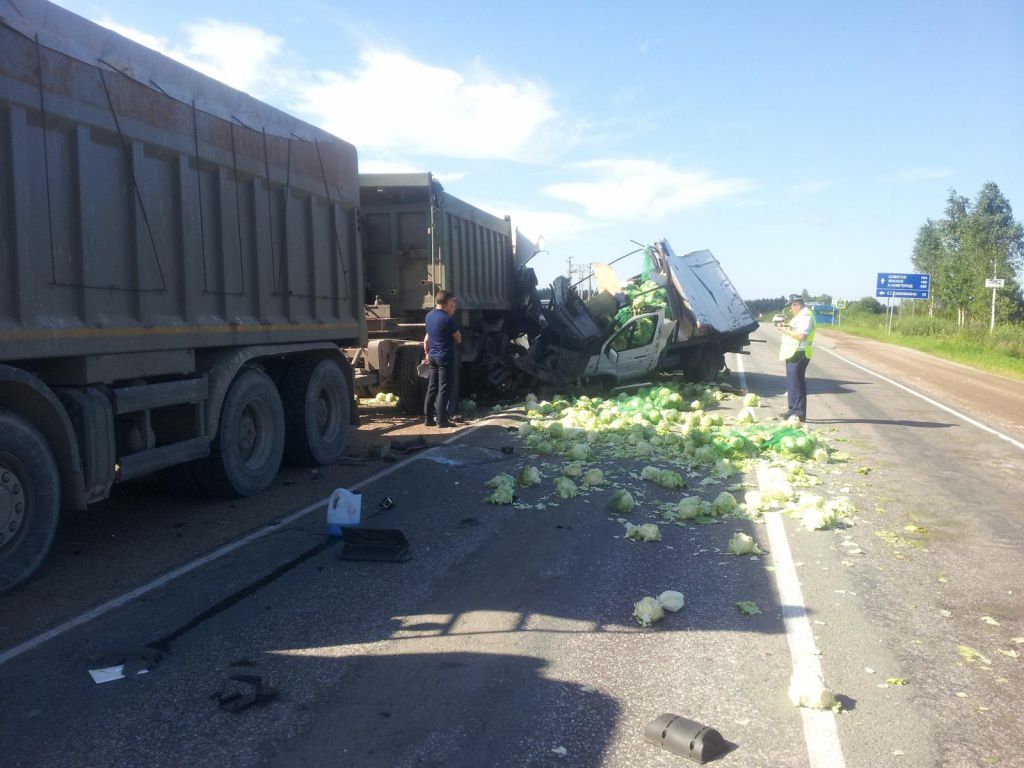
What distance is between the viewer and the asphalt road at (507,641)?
3.37 meters

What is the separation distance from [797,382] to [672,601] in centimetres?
804

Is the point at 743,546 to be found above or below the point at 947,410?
above

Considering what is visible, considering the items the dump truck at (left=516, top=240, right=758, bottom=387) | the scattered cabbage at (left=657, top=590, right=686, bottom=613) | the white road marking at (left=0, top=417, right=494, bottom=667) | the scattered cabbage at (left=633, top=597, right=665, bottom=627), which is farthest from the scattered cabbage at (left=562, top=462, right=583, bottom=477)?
the dump truck at (left=516, top=240, right=758, bottom=387)

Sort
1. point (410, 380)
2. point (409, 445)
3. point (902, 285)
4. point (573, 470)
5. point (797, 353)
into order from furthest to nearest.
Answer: point (902, 285) < point (410, 380) < point (797, 353) < point (409, 445) < point (573, 470)

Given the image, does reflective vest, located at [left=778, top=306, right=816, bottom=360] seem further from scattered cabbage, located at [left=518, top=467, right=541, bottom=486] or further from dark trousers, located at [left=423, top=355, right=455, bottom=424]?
scattered cabbage, located at [left=518, top=467, right=541, bottom=486]

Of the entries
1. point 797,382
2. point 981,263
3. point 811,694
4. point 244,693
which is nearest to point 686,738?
point 811,694

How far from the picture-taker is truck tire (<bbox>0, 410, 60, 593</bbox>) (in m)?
4.91

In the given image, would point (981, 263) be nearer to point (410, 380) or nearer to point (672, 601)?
point (410, 380)

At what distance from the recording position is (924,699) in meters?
3.75

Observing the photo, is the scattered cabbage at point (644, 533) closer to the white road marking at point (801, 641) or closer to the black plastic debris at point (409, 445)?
the white road marking at point (801, 641)

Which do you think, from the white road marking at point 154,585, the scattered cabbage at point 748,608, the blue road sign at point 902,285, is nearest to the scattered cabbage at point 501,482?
the white road marking at point 154,585

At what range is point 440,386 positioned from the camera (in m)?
11.6

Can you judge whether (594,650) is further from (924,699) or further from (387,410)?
(387,410)

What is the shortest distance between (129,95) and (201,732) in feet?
14.8
